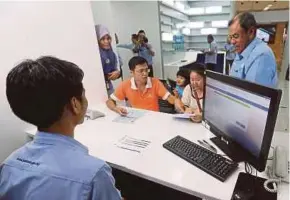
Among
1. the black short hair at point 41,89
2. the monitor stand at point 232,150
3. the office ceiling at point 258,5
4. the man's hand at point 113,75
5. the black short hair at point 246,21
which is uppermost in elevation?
the office ceiling at point 258,5

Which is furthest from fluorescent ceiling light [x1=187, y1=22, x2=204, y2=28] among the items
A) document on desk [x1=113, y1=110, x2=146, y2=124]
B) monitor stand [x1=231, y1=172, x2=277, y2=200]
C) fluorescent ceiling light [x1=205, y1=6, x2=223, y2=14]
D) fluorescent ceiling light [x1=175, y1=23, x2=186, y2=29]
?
monitor stand [x1=231, y1=172, x2=277, y2=200]

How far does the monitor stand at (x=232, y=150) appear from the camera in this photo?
3.46 feet

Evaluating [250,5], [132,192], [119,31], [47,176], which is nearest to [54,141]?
[47,176]

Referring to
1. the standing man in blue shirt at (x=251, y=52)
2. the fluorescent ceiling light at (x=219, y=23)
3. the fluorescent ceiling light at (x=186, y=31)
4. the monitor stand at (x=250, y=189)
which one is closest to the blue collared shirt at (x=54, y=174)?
the monitor stand at (x=250, y=189)

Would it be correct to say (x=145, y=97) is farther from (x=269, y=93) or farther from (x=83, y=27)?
(x=269, y=93)

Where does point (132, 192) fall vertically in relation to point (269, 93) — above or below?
below

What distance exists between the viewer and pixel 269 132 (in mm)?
Answer: 817

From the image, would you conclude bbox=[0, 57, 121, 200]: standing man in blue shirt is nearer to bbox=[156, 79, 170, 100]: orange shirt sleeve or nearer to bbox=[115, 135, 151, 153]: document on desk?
bbox=[115, 135, 151, 153]: document on desk

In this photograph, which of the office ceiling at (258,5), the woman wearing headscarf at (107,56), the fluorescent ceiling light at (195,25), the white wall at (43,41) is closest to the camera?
the white wall at (43,41)

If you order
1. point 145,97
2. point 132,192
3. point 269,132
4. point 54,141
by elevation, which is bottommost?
point 132,192

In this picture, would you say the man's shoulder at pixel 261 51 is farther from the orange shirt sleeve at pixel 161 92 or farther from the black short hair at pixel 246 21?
the orange shirt sleeve at pixel 161 92

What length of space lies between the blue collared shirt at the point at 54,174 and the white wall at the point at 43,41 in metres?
1.04

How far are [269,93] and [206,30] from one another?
7.84 meters

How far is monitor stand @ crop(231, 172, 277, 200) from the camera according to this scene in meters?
0.82
